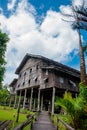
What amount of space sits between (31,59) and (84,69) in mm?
22401

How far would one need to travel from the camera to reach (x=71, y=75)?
3062 centimetres

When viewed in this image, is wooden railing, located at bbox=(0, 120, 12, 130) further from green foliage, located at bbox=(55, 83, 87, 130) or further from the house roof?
the house roof

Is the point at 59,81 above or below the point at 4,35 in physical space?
below

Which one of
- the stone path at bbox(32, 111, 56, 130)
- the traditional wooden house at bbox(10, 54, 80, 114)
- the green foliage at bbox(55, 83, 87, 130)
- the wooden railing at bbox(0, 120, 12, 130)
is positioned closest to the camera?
the wooden railing at bbox(0, 120, 12, 130)

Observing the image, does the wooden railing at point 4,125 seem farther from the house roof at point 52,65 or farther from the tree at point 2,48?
the house roof at point 52,65

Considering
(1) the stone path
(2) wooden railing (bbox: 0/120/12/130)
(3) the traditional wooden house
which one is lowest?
(1) the stone path

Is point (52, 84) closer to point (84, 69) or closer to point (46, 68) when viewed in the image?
point (46, 68)

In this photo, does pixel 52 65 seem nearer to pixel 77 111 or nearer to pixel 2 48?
pixel 2 48

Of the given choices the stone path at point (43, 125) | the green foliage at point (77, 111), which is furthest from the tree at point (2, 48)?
the green foliage at point (77, 111)

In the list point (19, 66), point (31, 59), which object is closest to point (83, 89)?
point (31, 59)

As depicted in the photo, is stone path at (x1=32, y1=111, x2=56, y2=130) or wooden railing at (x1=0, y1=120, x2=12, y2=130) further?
stone path at (x1=32, y1=111, x2=56, y2=130)

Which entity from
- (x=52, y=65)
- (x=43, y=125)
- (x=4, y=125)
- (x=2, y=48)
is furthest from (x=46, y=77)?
(x=4, y=125)

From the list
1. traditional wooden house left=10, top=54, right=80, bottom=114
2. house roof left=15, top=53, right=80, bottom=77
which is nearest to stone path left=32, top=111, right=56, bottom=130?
traditional wooden house left=10, top=54, right=80, bottom=114

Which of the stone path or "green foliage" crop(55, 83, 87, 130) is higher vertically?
"green foliage" crop(55, 83, 87, 130)
